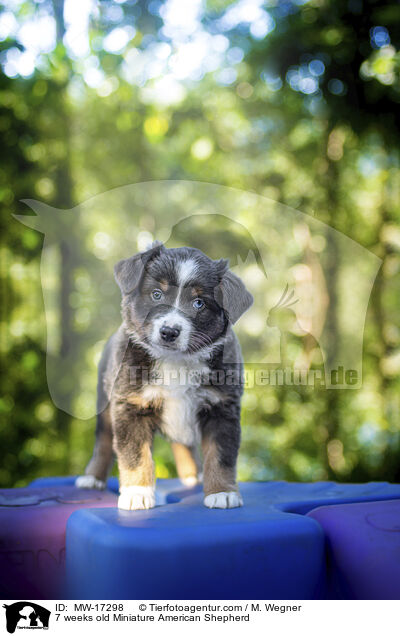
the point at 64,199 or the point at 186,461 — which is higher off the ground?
the point at 64,199

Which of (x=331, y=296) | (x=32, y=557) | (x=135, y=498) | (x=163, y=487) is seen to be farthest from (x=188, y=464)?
(x=331, y=296)

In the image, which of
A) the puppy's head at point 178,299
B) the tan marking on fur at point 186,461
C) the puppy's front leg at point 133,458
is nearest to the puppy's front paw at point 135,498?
the puppy's front leg at point 133,458

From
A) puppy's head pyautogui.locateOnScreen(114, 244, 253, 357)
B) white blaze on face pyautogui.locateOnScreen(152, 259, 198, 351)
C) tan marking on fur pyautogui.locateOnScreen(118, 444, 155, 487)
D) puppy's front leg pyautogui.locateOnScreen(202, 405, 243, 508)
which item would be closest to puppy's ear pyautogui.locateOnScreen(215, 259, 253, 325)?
puppy's head pyautogui.locateOnScreen(114, 244, 253, 357)

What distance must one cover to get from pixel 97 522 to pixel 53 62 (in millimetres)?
3615

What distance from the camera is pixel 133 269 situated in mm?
2555

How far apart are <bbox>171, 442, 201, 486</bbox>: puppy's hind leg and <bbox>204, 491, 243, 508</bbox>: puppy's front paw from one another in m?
0.75

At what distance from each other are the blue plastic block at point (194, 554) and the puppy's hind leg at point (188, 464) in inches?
32.8

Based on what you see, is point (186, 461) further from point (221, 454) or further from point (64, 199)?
point (64, 199)

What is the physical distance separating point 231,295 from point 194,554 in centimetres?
105

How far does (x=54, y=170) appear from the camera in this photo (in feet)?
15.2

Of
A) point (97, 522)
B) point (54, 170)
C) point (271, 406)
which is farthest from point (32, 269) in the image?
point (97, 522)

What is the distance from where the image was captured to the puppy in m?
2.47

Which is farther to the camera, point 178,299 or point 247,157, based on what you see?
point 247,157
